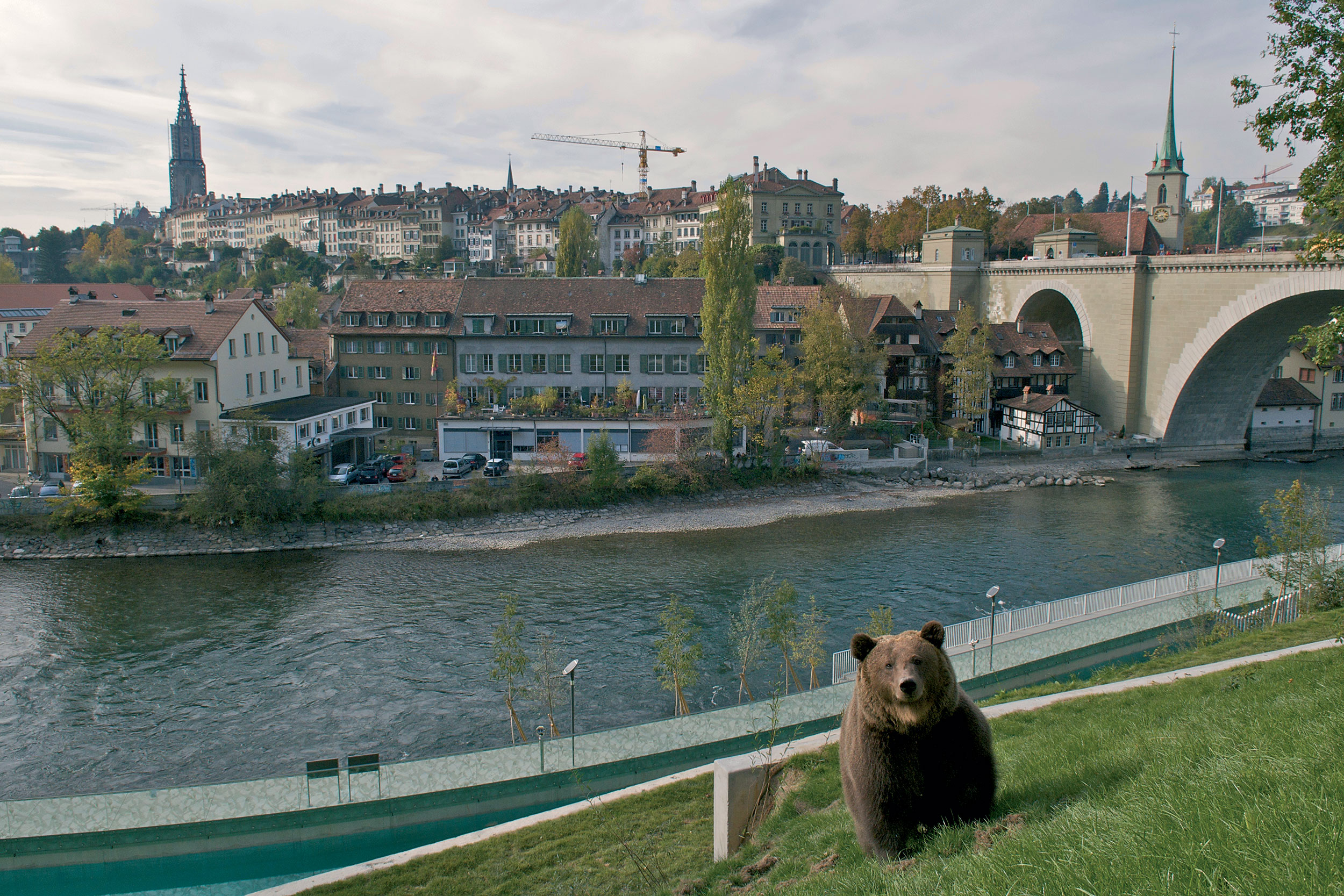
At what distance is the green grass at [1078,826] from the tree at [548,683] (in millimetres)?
4645

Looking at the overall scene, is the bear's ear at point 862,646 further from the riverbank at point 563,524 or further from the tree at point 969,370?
the tree at point 969,370

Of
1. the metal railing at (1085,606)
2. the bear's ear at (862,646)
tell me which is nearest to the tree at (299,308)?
the metal railing at (1085,606)

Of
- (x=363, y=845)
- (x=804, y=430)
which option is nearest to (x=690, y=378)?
(x=804, y=430)

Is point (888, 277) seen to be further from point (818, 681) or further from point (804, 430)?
point (818, 681)

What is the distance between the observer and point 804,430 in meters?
43.5

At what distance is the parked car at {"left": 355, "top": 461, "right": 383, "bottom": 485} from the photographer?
1326 inches

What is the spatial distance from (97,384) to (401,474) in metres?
11.1

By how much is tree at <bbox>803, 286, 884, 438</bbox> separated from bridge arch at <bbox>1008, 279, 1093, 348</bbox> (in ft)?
53.7

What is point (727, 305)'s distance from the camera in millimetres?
35688

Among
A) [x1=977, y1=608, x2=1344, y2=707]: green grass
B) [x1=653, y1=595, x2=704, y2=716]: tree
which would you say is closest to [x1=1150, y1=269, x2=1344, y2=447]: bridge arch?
[x1=977, y1=608, x2=1344, y2=707]: green grass

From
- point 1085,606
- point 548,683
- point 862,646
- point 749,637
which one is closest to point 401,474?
point 548,683

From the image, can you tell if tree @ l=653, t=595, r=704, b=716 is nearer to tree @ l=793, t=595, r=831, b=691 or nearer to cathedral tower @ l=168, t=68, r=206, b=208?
tree @ l=793, t=595, r=831, b=691

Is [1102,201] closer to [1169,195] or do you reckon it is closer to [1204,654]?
[1169,195]

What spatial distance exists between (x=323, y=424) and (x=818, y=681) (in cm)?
2624
